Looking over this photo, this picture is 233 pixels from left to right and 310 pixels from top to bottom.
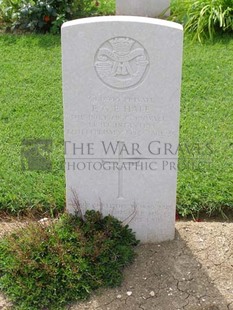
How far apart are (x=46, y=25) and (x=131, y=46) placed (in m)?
4.32

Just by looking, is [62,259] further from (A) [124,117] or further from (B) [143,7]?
(B) [143,7]

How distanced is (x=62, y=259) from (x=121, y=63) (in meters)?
1.30

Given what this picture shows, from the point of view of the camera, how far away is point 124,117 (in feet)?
12.8

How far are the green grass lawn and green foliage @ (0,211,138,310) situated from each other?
55 cm

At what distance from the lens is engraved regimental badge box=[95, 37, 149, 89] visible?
3695mm

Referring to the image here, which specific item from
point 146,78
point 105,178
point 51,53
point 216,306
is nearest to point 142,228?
point 105,178

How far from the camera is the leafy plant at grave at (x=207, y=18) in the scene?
7.32 m

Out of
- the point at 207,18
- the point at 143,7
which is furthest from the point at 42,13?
the point at 207,18

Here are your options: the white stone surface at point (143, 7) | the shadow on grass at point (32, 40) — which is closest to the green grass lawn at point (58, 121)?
the shadow on grass at point (32, 40)

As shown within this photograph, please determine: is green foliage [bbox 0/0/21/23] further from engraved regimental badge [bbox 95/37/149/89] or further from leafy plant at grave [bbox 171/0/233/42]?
engraved regimental badge [bbox 95/37/149/89]

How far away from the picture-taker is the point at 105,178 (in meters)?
4.13

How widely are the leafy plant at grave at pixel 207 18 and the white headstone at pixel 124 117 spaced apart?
11.7 feet

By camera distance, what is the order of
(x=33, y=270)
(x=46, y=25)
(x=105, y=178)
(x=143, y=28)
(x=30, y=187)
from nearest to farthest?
(x=143, y=28), (x=33, y=270), (x=105, y=178), (x=30, y=187), (x=46, y=25)

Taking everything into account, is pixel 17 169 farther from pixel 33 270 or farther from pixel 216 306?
pixel 216 306
